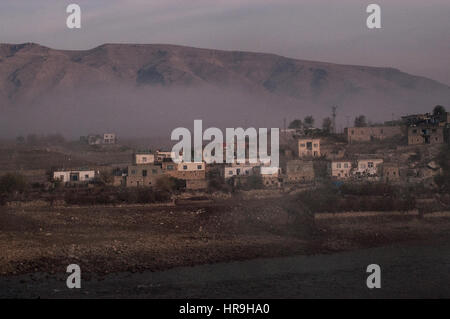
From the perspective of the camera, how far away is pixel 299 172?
794 inches

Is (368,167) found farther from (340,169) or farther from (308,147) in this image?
(308,147)

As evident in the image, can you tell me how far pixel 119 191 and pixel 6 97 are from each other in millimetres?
54901

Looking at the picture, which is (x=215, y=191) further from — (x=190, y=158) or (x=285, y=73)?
(x=285, y=73)

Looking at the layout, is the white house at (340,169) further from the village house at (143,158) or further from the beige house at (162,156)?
the village house at (143,158)

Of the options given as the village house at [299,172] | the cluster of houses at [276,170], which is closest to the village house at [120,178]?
the cluster of houses at [276,170]

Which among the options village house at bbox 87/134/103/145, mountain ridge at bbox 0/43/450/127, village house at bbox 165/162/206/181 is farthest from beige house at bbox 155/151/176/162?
mountain ridge at bbox 0/43/450/127

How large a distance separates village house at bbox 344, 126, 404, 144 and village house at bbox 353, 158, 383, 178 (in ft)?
15.4

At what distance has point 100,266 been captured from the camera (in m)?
11.1

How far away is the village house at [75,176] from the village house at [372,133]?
37.3ft

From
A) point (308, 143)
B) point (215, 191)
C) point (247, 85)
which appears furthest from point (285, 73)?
point (215, 191)

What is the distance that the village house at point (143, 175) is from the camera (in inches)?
757
